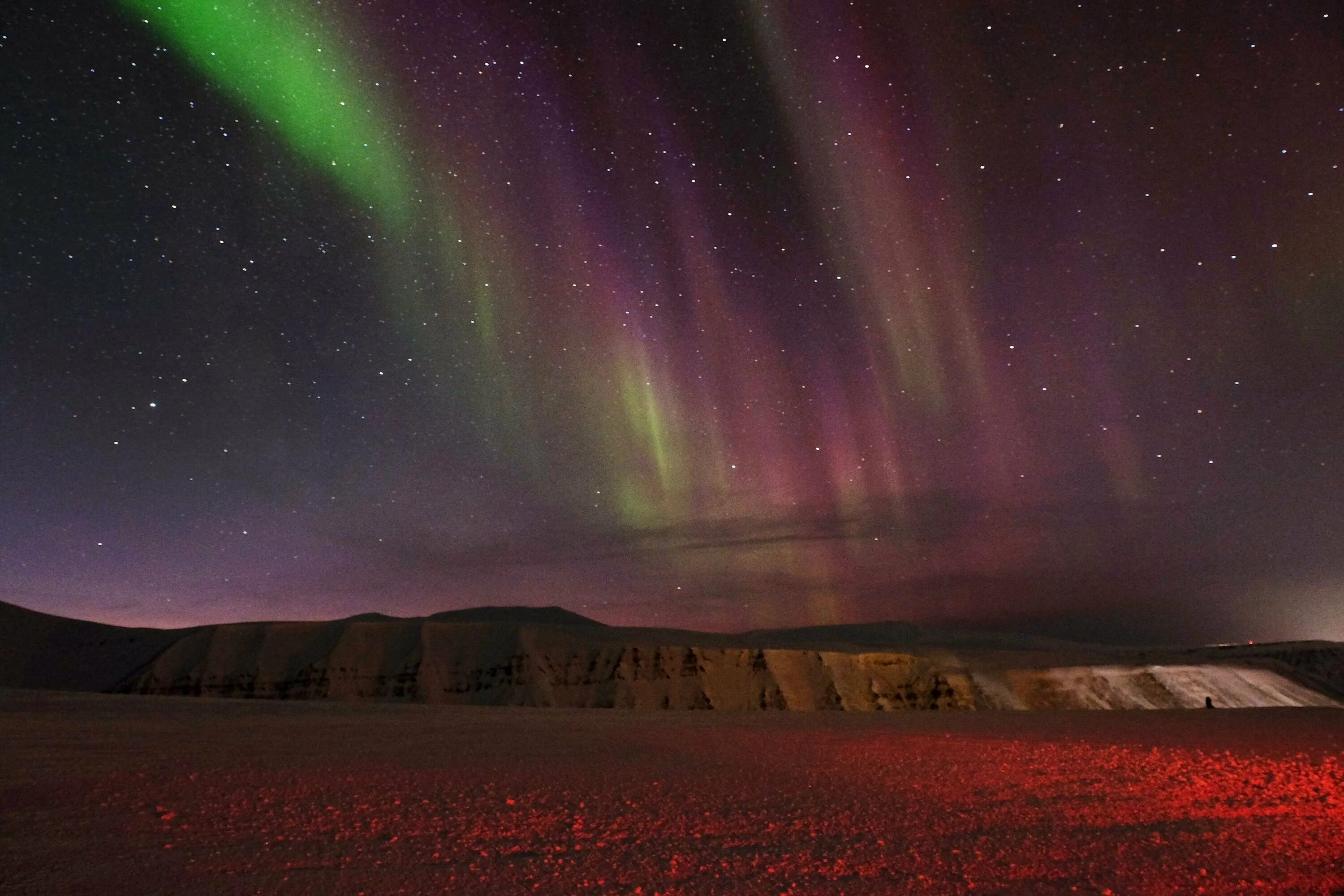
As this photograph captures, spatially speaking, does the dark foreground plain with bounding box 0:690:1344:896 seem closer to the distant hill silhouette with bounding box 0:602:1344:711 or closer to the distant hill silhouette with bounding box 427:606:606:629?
the distant hill silhouette with bounding box 0:602:1344:711

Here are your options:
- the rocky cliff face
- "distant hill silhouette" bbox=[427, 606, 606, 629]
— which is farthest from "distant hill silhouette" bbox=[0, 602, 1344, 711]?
"distant hill silhouette" bbox=[427, 606, 606, 629]

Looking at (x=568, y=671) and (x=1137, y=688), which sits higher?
(x=568, y=671)

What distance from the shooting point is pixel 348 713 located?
19.5m

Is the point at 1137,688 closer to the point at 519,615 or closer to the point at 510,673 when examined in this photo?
the point at 510,673

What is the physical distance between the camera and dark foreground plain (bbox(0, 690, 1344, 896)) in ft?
20.5

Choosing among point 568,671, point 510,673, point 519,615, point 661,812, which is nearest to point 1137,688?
point 568,671

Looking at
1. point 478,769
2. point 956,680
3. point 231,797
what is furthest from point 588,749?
point 956,680

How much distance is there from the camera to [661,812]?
853cm

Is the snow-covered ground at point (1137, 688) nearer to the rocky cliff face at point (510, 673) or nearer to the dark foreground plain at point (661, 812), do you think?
the rocky cliff face at point (510, 673)

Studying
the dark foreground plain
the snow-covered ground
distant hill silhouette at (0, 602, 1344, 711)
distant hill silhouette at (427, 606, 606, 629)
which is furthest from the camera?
distant hill silhouette at (427, 606, 606, 629)

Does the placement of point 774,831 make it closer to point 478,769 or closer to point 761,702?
point 478,769

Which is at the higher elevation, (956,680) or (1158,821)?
(956,680)

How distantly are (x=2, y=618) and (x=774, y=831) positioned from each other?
258 ft

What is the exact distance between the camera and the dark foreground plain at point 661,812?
6.25 m
